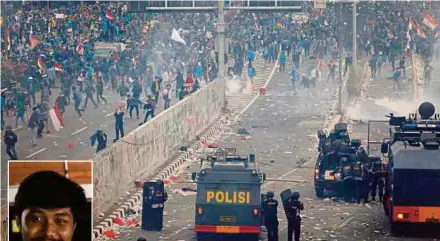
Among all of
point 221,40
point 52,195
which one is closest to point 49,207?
point 52,195

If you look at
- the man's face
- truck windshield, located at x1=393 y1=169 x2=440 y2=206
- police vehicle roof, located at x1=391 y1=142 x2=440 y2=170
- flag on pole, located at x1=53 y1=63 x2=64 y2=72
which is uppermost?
the man's face

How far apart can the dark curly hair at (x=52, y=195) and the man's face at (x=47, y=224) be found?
0.06 ft

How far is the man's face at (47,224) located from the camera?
11.3 ft

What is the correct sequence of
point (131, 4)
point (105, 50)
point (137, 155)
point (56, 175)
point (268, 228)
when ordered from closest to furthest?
point (56, 175) → point (268, 228) → point (137, 155) → point (131, 4) → point (105, 50)

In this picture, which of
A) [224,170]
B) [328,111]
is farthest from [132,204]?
[328,111]

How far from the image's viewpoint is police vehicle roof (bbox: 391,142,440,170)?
16.2 metres

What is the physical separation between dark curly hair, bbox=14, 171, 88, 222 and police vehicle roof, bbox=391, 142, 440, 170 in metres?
13.1

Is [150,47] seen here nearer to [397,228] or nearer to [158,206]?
[158,206]

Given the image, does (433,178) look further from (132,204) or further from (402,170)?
(132,204)

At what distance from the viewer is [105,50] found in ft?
131

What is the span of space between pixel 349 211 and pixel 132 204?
3.95 metres

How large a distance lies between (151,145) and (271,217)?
7356 mm

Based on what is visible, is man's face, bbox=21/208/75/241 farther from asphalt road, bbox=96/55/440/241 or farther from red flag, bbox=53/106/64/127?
red flag, bbox=53/106/64/127

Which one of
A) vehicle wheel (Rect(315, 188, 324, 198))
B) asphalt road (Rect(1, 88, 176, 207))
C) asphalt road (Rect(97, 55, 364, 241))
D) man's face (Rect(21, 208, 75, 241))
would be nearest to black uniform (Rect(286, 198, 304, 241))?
asphalt road (Rect(97, 55, 364, 241))
